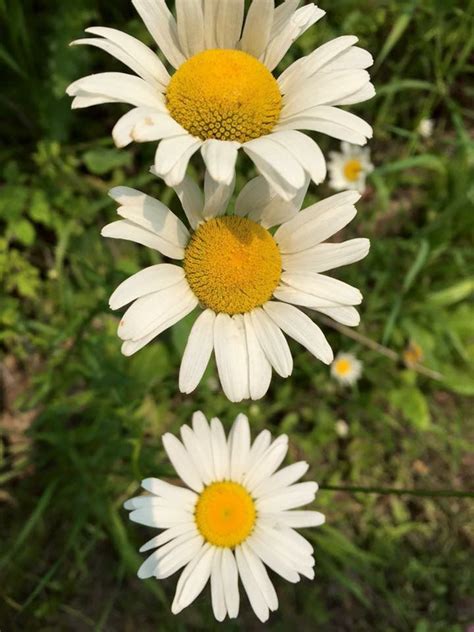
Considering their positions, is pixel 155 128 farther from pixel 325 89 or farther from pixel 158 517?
pixel 158 517

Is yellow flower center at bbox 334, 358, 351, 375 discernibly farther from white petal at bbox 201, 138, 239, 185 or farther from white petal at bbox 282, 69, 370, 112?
white petal at bbox 201, 138, 239, 185

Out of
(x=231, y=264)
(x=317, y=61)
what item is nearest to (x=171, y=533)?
(x=231, y=264)

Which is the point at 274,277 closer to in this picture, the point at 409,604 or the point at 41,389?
the point at 41,389

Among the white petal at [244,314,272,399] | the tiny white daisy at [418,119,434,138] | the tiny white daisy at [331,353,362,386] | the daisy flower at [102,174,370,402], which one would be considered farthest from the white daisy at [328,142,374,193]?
the white petal at [244,314,272,399]

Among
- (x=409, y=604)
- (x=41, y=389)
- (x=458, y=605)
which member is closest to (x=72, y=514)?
(x=41, y=389)

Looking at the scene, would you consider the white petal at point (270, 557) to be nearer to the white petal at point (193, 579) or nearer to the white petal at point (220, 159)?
the white petal at point (193, 579)

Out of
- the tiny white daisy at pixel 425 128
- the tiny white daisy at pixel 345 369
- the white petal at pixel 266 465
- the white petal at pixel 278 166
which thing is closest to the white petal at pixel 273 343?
the white petal at pixel 278 166
